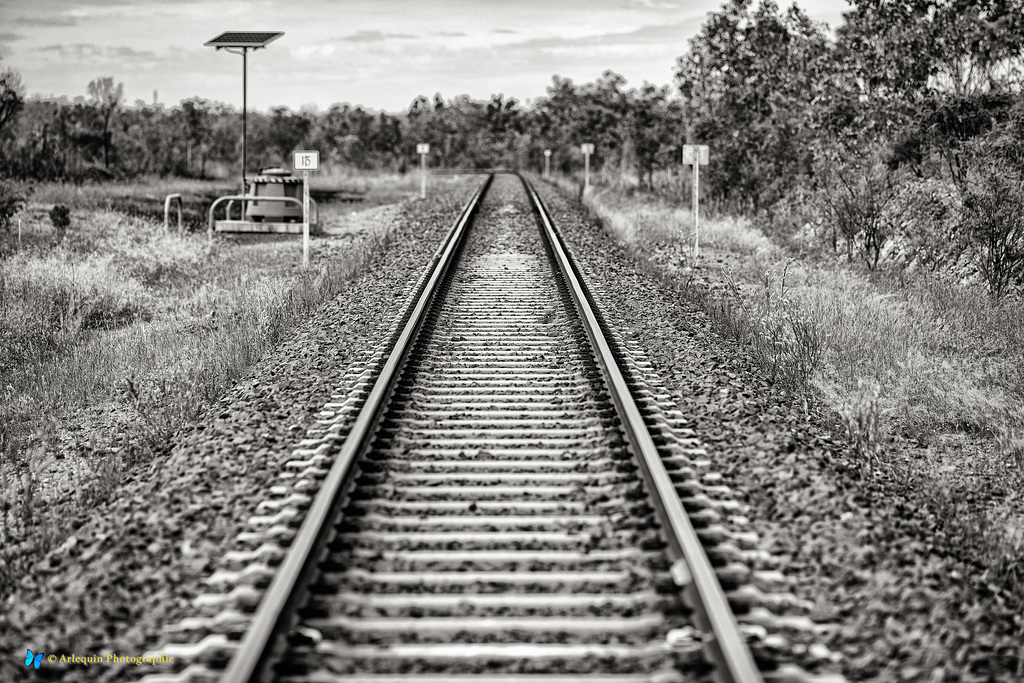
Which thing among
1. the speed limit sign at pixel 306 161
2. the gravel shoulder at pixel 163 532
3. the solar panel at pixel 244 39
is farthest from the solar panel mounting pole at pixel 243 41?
the gravel shoulder at pixel 163 532

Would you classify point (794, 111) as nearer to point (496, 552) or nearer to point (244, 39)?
point (244, 39)

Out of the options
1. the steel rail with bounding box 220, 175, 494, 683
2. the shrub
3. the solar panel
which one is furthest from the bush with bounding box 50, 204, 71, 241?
the steel rail with bounding box 220, 175, 494, 683

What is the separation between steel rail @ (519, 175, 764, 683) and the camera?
3172mm

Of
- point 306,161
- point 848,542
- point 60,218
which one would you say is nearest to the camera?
point 848,542

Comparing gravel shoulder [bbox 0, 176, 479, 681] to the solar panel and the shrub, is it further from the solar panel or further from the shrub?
the solar panel

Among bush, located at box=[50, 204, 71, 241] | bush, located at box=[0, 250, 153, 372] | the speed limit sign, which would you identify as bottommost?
bush, located at box=[0, 250, 153, 372]

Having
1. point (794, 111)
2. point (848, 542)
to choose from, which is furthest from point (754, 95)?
point (848, 542)

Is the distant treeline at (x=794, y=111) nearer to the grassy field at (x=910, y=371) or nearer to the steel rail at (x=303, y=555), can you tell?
the grassy field at (x=910, y=371)

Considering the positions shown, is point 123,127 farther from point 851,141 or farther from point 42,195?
point 851,141

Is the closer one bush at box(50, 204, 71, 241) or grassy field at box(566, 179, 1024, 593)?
grassy field at box(566, 179, 1024, 593)

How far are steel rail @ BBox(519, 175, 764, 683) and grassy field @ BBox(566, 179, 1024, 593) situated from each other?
1564 millimetres

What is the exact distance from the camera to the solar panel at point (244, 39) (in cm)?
2064

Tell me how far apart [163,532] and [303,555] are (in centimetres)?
108

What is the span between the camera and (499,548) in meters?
4.38
